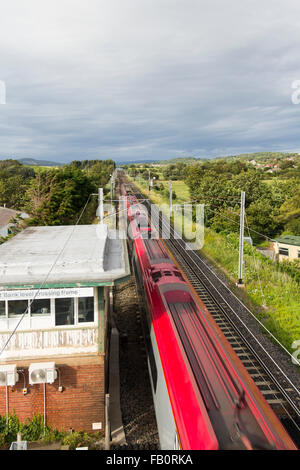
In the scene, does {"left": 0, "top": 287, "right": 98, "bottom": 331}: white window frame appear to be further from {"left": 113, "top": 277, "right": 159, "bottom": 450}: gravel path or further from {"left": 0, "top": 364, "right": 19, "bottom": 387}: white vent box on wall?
{"left": 113, "top": 277, "right": 159, "bottom": 450}: gravel path

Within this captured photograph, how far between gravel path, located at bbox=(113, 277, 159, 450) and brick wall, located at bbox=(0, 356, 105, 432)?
3.23ft

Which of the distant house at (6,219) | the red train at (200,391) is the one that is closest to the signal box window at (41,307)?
the red train at (200,391)

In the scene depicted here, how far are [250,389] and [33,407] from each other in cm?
614

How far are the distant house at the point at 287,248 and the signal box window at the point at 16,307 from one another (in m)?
25.8

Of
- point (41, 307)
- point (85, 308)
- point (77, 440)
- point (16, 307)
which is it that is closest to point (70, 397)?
point (77, 440)

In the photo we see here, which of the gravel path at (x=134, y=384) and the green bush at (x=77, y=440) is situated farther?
the gravel path at (x=134, y=384)

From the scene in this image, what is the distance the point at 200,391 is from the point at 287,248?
26.1 meters

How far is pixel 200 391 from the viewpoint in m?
5.75

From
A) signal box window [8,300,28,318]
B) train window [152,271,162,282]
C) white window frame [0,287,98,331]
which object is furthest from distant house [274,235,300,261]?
signal box window [8,300,28,318]

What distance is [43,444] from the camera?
334 inches

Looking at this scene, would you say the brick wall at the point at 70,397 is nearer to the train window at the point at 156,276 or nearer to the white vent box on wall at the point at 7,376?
the white vent box on wall at the point at 7,376

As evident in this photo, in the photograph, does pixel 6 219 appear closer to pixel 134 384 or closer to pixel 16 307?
pixel 16 307

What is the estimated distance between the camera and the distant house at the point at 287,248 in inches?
1104

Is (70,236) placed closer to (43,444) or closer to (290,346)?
(43,444)
